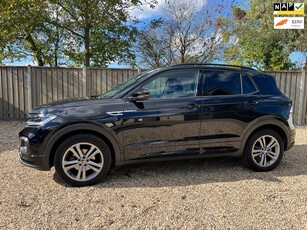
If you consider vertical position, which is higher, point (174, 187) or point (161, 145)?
point (161, 145)

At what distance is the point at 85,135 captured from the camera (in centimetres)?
356

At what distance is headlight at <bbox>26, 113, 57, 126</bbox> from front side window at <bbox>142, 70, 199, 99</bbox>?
4.48 feet

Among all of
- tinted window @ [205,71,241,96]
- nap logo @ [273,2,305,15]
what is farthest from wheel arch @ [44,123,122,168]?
nap logo @ [273,2,305,15]

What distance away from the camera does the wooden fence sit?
8.30 meters

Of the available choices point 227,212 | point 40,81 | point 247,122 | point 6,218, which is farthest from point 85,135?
point 40,81

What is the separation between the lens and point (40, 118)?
3.52m

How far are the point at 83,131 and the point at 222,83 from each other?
89.8 inches

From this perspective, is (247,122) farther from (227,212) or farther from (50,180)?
(50,180)

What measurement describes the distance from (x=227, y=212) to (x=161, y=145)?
4.26 ft

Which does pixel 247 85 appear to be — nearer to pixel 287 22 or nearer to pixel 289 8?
pixel 287 22

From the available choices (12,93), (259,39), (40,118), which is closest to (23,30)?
(12,93)

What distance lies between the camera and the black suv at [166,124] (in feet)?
11.5

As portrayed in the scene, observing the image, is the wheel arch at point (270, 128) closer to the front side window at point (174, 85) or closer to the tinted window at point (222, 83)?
the tinted window at point (222, 83)

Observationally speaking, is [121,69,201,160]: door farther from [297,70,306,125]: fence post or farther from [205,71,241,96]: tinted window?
[297,70,306,125]: fence post
